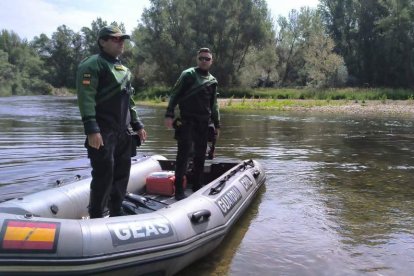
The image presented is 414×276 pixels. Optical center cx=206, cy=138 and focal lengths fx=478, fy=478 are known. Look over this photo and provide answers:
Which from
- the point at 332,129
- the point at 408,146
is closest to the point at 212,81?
the point at 408,146

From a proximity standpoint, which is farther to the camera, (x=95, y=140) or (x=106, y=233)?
(x=95, y=140)

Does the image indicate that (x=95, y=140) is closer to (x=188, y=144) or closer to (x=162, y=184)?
(x=188, y=144)

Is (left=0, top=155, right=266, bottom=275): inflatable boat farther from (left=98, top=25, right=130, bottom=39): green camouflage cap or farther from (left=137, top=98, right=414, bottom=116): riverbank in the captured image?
(left=137, top=98, right=414, bottom=116): riverbank

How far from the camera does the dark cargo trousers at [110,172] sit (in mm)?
3898

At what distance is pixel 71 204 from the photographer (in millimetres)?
4539

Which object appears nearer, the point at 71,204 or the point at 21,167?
the point at 71,204

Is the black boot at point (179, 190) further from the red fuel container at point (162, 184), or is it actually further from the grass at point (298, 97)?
the grass at point (298, 97)

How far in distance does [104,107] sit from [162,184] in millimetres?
2148

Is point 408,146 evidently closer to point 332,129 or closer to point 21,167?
point 332,129

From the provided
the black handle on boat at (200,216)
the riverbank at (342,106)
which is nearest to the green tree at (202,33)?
the riverbank at (342,106)

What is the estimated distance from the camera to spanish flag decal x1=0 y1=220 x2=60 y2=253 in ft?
10.00

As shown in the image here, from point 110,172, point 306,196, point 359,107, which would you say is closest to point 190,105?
point 110,172

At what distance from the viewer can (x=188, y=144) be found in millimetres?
5328

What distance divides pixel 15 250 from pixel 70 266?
1.17 feet
